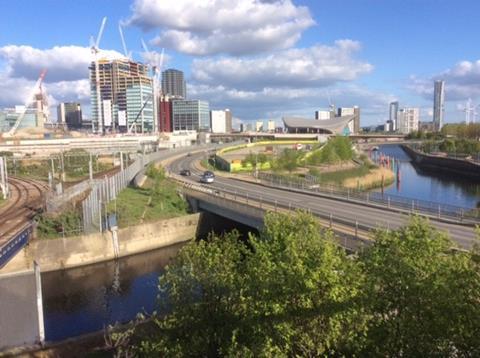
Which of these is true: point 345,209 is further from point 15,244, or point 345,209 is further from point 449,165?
point 449,165

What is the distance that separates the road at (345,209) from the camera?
128 ft

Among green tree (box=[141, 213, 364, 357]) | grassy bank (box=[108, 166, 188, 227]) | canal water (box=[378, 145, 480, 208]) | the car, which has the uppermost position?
green tree (box=[141, 213, 364, 357])

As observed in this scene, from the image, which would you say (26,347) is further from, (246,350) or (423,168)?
(423,168)

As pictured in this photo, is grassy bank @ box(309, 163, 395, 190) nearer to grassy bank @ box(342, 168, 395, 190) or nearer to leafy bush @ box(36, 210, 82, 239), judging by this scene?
grassy bank @ box(342, 168, 395, 190)

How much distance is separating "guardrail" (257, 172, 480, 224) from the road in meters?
1.65

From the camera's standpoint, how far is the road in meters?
39.1

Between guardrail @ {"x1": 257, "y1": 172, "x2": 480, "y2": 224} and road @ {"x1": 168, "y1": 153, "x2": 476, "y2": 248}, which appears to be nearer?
road @ {"x1": 168, "y1": 153, "x2": 476, "y2": 248}

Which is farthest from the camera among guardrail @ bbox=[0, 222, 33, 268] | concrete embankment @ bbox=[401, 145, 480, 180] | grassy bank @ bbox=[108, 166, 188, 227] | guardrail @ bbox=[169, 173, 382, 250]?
concrete embankment @ bbox=[401, 145, 480, 180]

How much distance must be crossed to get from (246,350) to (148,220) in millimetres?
45397

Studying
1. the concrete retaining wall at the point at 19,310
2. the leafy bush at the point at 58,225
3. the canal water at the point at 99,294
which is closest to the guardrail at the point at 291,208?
the canal water at the point at 99,294

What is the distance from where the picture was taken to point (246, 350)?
45.0 ft

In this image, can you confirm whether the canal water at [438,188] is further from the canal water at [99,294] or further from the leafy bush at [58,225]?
the leafy bush at [58,225]

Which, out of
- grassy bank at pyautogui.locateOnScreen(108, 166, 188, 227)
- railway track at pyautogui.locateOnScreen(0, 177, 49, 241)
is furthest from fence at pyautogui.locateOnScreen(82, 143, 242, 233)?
railway track at pyautogui.locateOnScreen(0, 177, 49, 241)

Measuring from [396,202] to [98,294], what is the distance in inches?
1304
